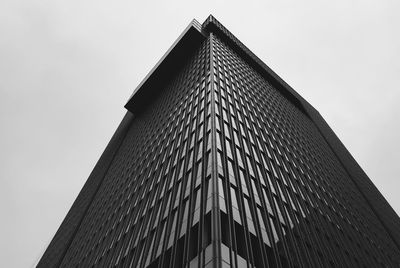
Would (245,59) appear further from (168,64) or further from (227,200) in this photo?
(227,200)

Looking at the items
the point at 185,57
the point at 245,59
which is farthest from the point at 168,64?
the point at 245,59

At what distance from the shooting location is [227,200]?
26516 mm

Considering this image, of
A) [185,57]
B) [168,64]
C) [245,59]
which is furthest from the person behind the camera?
[168,64]

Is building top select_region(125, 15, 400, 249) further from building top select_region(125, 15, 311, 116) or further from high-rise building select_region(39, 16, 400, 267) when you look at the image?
high-rise building select_region(39, 16, 400, 267)

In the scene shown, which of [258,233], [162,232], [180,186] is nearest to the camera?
[258,233]

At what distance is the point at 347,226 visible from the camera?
45719mm

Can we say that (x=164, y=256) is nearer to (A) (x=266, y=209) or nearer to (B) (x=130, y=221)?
(A) (x=266, y=209)

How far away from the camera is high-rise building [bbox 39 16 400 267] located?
82.2 ft

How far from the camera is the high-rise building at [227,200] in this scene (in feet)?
82.2

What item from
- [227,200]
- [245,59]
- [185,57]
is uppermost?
[245,59]

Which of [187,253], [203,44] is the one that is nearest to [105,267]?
[187,253]

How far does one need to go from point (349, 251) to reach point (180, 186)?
59.9 ft

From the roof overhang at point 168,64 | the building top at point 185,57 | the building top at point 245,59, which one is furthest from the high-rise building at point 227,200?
the building top at point 185,57

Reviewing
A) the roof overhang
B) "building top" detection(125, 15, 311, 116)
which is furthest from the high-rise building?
"building top" detection(125, 15, 311, 116)
